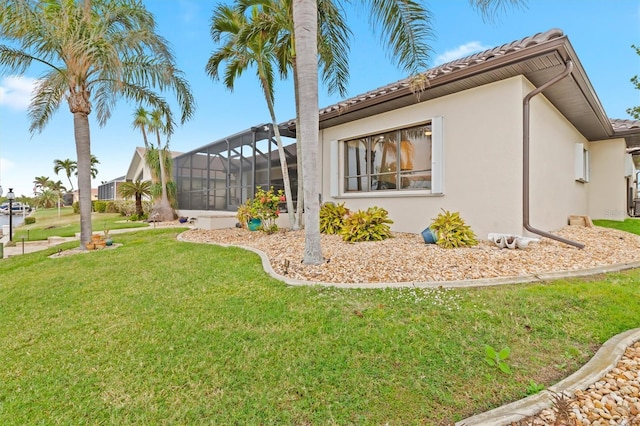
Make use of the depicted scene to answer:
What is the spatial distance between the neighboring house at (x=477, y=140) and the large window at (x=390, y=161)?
1.2 inches

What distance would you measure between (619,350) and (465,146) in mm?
5560

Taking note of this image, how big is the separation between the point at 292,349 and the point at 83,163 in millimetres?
9283

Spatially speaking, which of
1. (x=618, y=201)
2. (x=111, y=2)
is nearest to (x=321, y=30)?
(x=111, y=2)

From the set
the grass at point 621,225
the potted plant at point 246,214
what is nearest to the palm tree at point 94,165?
the potted plant at point 246,214

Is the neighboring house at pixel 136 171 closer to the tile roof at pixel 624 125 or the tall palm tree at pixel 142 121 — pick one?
the tall palm tree at pixel 142 121

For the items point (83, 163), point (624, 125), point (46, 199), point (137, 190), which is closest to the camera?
point (83, 163)

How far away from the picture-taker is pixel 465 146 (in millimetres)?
7242

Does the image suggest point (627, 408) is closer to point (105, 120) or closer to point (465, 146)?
point (465, 146)

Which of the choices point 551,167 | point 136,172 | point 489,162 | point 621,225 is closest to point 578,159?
point 621,225

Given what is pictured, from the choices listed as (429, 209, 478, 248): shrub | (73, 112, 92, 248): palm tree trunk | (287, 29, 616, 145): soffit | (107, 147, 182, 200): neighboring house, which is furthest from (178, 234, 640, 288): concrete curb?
(107, 147, 182, 200): neighboring house

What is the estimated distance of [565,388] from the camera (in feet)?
6.88

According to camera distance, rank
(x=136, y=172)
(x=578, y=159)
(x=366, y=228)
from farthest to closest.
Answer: (x=136, y=172) < (x=578, y=159) < (x=366, y=228)

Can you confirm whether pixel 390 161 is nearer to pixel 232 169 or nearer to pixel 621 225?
pixel 621 225

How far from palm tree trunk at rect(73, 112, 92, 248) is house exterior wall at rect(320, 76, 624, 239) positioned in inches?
316
